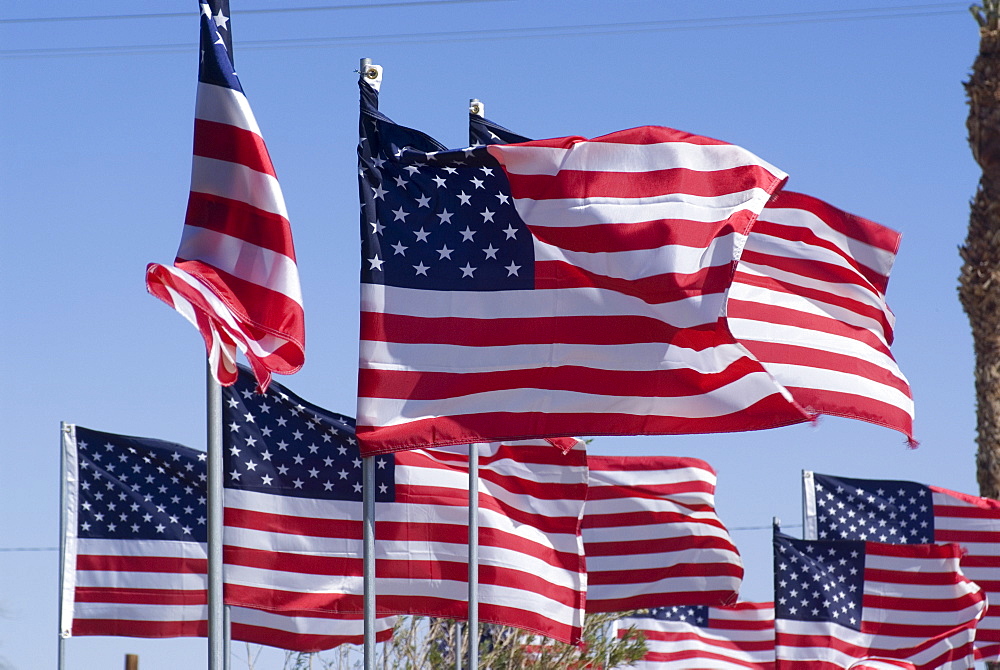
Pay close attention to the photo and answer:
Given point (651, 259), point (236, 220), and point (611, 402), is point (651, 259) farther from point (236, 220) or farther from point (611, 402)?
point (236, 220)

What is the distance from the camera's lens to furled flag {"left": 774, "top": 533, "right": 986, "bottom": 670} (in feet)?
70.7

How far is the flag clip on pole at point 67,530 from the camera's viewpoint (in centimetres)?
1576

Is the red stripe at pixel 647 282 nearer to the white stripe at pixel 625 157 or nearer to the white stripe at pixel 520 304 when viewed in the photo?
the white stripe at pixel 520 304

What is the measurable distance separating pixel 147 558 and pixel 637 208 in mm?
7313

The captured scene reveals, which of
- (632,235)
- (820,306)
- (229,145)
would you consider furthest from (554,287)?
(820,306)

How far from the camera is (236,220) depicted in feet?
28.6

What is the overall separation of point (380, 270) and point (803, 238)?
385cm

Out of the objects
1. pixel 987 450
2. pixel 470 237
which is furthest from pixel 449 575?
pixel 987 450

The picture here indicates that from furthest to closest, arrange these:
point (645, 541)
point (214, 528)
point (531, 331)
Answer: point (645, 541)
point (531, 331)
point (214, 528)

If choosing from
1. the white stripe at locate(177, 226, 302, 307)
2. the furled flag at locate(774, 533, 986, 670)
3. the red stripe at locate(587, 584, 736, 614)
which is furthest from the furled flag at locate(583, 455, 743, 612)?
the white stripe at locate(177, 226, 302, 307)

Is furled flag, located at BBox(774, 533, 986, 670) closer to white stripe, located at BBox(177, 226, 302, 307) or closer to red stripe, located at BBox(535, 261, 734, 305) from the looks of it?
red stripe, located at BBox(535, 261, 734, 305)

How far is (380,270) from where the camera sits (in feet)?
34.2

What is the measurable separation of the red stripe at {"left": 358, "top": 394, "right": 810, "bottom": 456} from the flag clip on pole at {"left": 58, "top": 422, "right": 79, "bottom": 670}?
6934 millimetres

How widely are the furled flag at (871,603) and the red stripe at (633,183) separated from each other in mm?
11797
